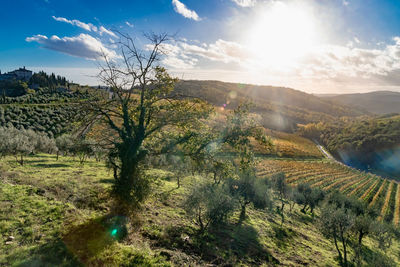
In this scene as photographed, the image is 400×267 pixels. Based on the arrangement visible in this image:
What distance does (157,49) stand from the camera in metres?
Result: 12.2

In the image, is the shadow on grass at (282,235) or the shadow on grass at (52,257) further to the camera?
the shadow on grass at (282,235)

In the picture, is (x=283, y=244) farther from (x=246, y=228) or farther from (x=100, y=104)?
(x=100, y=104)

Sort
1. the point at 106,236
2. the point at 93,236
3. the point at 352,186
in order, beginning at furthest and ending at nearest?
the point at 352,186, the point at 106,236, the point at 93,236

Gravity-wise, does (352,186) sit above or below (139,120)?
below

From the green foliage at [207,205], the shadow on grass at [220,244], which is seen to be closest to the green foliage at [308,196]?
the shadow on grass at [220,244]

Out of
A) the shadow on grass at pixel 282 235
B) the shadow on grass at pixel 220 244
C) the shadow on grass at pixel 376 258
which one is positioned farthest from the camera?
the shadow on grass at pixel 282 235

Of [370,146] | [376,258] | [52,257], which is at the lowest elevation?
[370,146]

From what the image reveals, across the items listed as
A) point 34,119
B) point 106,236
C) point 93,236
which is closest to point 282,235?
point 106,236

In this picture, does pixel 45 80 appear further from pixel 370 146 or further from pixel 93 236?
pixel 370 146

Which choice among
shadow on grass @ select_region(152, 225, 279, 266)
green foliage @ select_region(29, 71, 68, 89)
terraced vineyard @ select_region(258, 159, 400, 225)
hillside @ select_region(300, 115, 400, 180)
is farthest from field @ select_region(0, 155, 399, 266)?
green foliage @ select_region(29, 71, 68, 89)

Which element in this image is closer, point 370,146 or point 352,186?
point 352,186

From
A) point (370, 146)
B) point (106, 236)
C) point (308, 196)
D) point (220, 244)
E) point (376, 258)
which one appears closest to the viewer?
point (106, 236)

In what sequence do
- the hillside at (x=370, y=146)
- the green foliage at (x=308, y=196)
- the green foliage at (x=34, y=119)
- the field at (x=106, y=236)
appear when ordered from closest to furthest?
the field at (x=106, y=236) < the green foliage at (x=308, y=196) < the green foliage at (x=34, y=119) < the hillside at (x=370, y=146)

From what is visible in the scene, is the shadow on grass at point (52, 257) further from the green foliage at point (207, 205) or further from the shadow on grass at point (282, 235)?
the shadow on grass at point (282, 235)
